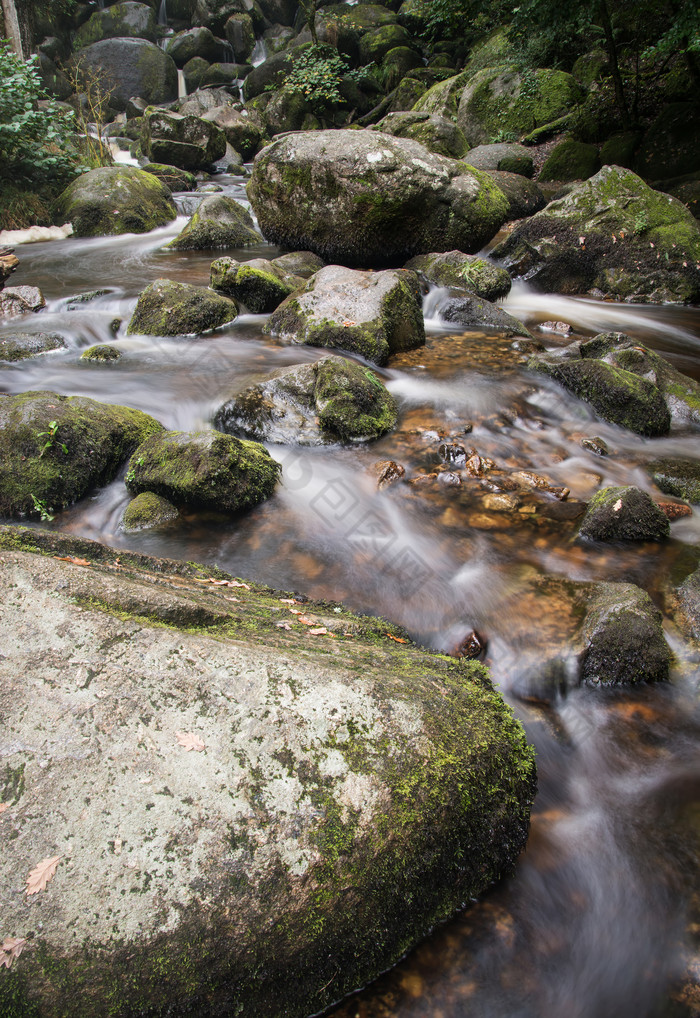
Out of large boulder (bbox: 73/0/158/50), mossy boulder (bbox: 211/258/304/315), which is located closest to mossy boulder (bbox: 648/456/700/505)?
mossy boulder (bbox: 211/258/304/315)

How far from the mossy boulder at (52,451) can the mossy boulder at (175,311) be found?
3131mm

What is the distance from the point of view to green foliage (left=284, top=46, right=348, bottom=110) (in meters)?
23.6

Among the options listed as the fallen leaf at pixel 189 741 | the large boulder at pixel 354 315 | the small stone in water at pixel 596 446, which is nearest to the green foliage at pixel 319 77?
the large boulder at pixel 354 315

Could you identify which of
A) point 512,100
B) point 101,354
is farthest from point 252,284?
point 512,100

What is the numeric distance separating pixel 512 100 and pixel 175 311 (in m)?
14.6

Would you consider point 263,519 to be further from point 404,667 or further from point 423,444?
point 404,667

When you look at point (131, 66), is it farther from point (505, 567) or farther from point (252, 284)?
point (505, 567)

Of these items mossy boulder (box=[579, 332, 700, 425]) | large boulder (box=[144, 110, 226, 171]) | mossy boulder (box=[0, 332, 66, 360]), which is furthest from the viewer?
large boulder (box=[144, 110, 226, 171])

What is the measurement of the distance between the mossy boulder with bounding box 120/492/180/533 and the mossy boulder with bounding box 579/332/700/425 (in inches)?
196

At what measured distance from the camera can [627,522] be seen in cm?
410

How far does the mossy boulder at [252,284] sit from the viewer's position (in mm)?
8391

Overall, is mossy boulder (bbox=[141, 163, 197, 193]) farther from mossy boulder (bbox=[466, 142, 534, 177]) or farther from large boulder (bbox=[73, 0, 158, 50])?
large boulder (bbox=[73, 0, 158, 50])

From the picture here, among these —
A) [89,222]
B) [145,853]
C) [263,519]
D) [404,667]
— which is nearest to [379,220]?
[263,519]

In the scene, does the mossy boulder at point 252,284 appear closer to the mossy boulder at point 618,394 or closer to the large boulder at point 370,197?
the large boulder at point 370,197
